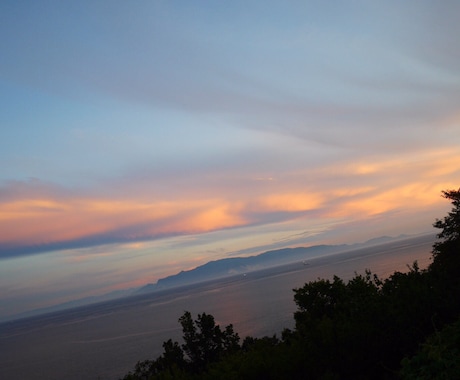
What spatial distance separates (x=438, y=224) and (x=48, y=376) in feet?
278

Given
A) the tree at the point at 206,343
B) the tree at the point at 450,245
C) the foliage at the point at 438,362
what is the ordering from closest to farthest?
1. the foliage at the point at 438,362
2. the tree at the point at 450,245
3. the tree at the point at 206,343

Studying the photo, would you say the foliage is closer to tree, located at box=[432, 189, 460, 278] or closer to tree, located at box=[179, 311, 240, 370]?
tree, located at box=[432, 189, 460, 278]

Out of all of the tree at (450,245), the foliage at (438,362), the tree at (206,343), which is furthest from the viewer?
the tree at (206,343)

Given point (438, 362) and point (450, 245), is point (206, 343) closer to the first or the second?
point (450, 245)

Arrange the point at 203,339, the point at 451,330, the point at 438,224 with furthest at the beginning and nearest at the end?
the point at 203,339
the point at 438,224
the point at 451,330

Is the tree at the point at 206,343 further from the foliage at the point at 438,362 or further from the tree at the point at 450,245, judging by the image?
the foliage at the point at 438,362

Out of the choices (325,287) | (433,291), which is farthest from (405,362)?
(325,287)

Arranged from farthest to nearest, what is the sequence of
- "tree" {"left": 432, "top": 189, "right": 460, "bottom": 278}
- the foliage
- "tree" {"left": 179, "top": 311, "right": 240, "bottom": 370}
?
"tree" {"left": 179, "top": 311, "right": 240, "bottom": 370}, "tree" {"left": 432, "top": 189, "right": 460, "bottom": 278}, the foliage

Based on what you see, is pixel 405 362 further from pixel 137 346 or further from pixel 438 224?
pixel 137 346

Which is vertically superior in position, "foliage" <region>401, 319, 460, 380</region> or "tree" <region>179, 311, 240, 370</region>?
"foliage" <region>401, 319, 460, 380</region>

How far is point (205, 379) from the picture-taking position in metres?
19.7

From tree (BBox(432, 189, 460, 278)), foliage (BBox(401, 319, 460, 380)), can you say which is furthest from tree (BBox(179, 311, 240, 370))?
foliage (BBox(401, 319, 460, 380))

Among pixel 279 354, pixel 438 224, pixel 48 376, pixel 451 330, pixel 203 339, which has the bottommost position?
pixel 48 376

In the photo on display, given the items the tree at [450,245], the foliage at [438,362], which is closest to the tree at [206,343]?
the tree at [450,245]
